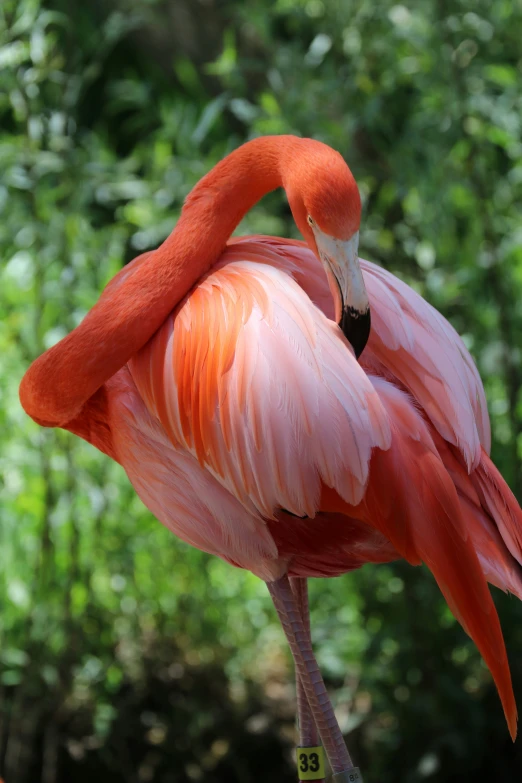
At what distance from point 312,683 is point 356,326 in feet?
1.79

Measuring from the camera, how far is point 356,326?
48.0 inches

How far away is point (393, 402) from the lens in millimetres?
1299

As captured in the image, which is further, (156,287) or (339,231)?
(156,287)

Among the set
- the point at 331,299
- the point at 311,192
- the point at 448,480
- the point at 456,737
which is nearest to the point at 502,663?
the point at 448,480

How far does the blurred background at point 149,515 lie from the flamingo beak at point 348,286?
1074 mm

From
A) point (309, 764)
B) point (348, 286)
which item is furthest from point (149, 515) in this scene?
point (348, 286)

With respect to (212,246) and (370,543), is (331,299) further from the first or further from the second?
(370,543)

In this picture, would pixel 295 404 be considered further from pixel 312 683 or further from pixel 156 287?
pixel 312 683

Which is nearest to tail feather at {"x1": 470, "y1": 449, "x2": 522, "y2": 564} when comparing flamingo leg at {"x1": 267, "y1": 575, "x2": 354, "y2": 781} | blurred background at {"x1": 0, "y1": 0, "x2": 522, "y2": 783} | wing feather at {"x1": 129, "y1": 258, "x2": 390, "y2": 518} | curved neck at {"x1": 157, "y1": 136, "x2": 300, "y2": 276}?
wing feather at {"x1": 129, "y1": 258, "x2": 390, "y2": 518}

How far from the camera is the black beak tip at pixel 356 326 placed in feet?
3.98

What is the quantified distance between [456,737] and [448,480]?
1284 mm

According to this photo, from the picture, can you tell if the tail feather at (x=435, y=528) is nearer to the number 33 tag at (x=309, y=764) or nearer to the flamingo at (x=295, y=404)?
the flamingo at (x=295, y=404)

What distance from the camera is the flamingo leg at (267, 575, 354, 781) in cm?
135

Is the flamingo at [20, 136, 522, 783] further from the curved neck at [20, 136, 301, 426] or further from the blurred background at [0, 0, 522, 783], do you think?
the blurred background at [0, 0, 522, 783]
